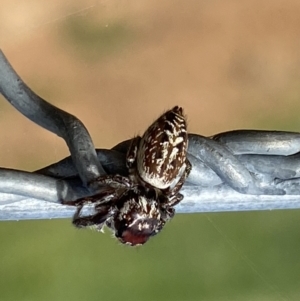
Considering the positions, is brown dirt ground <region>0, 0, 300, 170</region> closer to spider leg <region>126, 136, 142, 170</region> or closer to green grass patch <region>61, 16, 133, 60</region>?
A: green grass patch <region>61, 16, 133, 60</region>

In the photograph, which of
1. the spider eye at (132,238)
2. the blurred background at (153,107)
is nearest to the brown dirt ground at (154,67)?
the blurred background at (153,107)

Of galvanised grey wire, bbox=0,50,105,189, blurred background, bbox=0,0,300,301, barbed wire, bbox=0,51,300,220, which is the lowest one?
barbed wire, bbox=0,51,300,220

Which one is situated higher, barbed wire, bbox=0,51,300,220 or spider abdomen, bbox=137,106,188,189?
spider abdomen, bbox=137,106,188,189

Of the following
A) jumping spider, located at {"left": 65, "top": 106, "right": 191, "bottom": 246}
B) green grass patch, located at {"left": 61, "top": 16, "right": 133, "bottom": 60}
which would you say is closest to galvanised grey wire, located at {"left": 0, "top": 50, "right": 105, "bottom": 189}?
jumping spider, located at {"left": 65, "top": 106, "right": 191, "bottom": 246}

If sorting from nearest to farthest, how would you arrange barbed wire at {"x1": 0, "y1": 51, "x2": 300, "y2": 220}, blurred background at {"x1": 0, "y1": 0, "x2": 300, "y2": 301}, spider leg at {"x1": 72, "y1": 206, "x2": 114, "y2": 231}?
1. barbed wire at {"x1": 0, "y1": 51, "x2": 300, "y2": 220}
2. spider leg at {"x1": 72, "y1": 206, "x2": 114, "y2": 231}
3. blurred background at {"x1": 0, "y1": 0, "x2": 300, "y2": 301}

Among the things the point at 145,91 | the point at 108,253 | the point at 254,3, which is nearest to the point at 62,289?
the point at 108,253

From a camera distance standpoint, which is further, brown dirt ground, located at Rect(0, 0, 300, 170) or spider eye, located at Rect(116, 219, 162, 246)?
brown dirt ground, located at Rect(0, 0, 300, 170)

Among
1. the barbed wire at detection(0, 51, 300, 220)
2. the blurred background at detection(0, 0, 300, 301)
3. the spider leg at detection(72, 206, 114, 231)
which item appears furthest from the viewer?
the blurred background at detection(0, 0, 300, 301)

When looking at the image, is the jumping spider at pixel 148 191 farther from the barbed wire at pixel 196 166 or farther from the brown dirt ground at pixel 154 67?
the brown dirt ground at pixel 154 67
